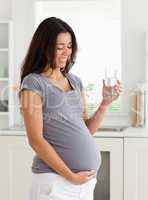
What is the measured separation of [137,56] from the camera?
3.46m

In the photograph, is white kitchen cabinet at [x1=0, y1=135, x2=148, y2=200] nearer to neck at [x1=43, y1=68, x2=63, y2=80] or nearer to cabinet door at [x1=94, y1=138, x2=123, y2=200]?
cabinet door at [x1=94, y1=138, x2=123, y2=200]

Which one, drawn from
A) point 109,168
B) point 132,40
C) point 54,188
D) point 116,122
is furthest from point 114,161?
point 54,188

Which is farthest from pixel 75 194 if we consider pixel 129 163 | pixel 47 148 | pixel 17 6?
pixel 17 6

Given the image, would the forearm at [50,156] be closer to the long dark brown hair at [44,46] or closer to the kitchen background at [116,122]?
the long dark brown hair at [44,46]

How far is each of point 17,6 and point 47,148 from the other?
2219 mm

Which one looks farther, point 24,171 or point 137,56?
point 137,56

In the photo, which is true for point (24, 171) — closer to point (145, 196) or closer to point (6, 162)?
point (6, 162)

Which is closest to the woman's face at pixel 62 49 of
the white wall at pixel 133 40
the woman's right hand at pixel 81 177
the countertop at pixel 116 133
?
the woman's right hand at pixel 81 177

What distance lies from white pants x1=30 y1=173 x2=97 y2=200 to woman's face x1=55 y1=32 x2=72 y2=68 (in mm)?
406

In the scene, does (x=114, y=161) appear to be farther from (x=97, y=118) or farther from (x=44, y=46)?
(x=44, y=46)

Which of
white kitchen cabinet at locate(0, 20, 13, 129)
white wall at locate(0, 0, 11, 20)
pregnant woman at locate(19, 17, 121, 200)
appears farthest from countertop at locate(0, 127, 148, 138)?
pregnant woman at locate(19, 17, 121, 200)

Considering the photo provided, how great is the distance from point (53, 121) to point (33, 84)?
15 centimetres

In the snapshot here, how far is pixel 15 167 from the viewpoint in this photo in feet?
10.2

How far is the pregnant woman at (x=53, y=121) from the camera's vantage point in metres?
1.57
